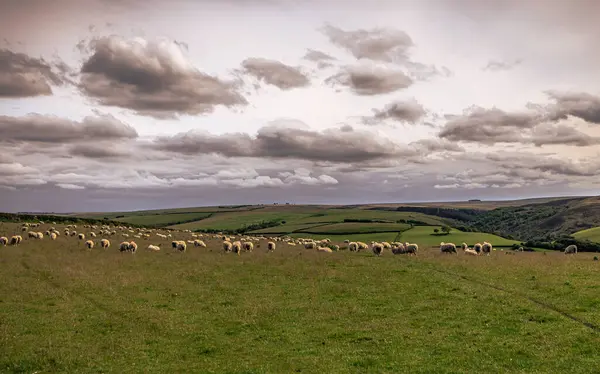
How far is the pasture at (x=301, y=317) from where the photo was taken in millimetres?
16031

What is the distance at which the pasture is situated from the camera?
631 inches

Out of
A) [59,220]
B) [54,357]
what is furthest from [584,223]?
[54,357]

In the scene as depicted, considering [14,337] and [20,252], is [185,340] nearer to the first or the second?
[14,337]

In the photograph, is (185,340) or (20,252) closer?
(185,340)

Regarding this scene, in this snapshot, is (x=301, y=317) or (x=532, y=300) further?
(x=532, y=300)

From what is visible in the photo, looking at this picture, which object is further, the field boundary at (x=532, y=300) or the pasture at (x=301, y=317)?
the field boundary at (x=532, y=300)

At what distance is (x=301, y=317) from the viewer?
2236 centimetres

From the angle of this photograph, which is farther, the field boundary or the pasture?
the field boundary

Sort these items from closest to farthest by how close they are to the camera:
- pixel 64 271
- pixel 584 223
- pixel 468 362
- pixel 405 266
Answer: pixel 468 362
pixel 64 271
pixel 405 266
pixel 584 223

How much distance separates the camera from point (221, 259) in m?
43.0

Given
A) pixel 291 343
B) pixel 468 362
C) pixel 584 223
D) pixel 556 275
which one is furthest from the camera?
pixel 584 223

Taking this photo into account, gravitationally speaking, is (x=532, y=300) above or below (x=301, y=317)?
above

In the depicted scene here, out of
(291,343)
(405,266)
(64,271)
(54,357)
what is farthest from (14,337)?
(405,266)

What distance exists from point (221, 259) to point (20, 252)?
21245 millimetres
